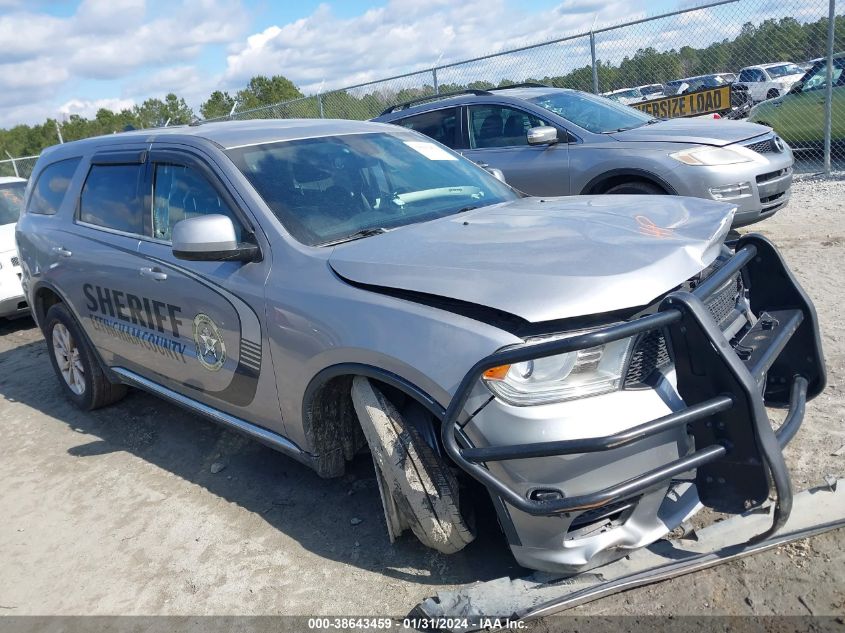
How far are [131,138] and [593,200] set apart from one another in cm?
276

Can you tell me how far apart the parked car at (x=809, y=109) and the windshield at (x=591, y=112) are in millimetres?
4474

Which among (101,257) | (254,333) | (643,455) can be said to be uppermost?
(101,257)

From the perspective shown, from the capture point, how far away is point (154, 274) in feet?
12.7

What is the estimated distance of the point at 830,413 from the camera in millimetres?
3662

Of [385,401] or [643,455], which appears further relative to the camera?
[385,401]

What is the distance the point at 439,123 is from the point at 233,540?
5.74 metres

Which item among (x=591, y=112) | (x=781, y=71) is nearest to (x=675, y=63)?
(x=591, y=112)

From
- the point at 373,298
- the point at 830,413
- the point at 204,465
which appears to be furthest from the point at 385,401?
the point at 830,413

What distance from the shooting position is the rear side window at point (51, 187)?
4.92 metres

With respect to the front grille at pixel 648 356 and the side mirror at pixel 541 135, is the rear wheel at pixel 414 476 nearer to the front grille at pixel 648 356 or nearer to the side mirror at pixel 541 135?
the front grille at pixel 648 356

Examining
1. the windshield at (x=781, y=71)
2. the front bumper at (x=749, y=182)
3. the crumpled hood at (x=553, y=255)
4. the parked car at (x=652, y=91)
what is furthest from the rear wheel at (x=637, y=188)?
the windshield at (x=781, y=71)

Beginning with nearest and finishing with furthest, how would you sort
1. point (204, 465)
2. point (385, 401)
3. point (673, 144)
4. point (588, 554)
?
point (588, 554), point (385, 401), point (204, 465), point (673, 144)

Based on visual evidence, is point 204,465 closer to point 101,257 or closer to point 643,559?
point 101,257

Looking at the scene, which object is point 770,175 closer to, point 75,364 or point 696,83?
point 75,364
